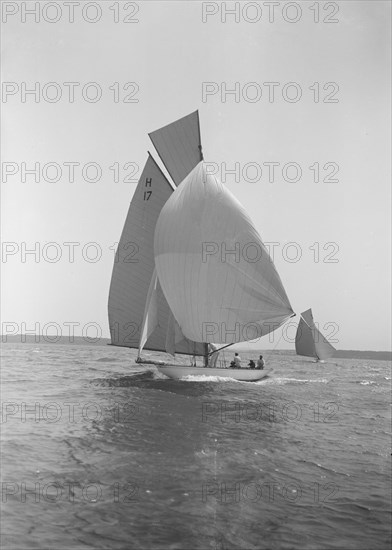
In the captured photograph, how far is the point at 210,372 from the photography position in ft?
97.8

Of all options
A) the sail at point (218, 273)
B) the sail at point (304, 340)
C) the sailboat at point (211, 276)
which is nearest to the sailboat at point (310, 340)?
the sail at point (304, 340)

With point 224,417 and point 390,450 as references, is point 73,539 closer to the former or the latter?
point 390,450

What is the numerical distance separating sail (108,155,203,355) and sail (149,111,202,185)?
4.56 ft

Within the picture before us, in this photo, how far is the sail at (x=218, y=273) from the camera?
26266 mm

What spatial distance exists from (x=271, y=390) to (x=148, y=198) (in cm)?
1575

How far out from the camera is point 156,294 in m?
31.6

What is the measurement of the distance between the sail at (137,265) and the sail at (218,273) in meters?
6.50

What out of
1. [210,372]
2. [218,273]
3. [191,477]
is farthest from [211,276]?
[191,477]

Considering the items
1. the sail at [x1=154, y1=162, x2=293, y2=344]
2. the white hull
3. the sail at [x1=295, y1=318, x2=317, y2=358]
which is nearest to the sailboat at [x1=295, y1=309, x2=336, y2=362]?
the sail at [x1=295, y1=318, x2=317, y2=358]

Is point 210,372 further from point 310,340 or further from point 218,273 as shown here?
point 310,340

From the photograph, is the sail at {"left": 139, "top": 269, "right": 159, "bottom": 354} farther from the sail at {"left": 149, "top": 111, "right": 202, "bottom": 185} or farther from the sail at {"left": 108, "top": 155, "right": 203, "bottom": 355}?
the sail at {"left": 149, "top": 111, "right": 202, "bottom": 185}

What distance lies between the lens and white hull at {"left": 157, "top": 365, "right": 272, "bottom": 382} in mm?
29828

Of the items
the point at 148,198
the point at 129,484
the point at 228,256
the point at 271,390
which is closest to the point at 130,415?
the point at 129,484

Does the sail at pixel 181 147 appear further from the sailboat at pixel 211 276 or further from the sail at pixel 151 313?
the sail at pixel 151 313
